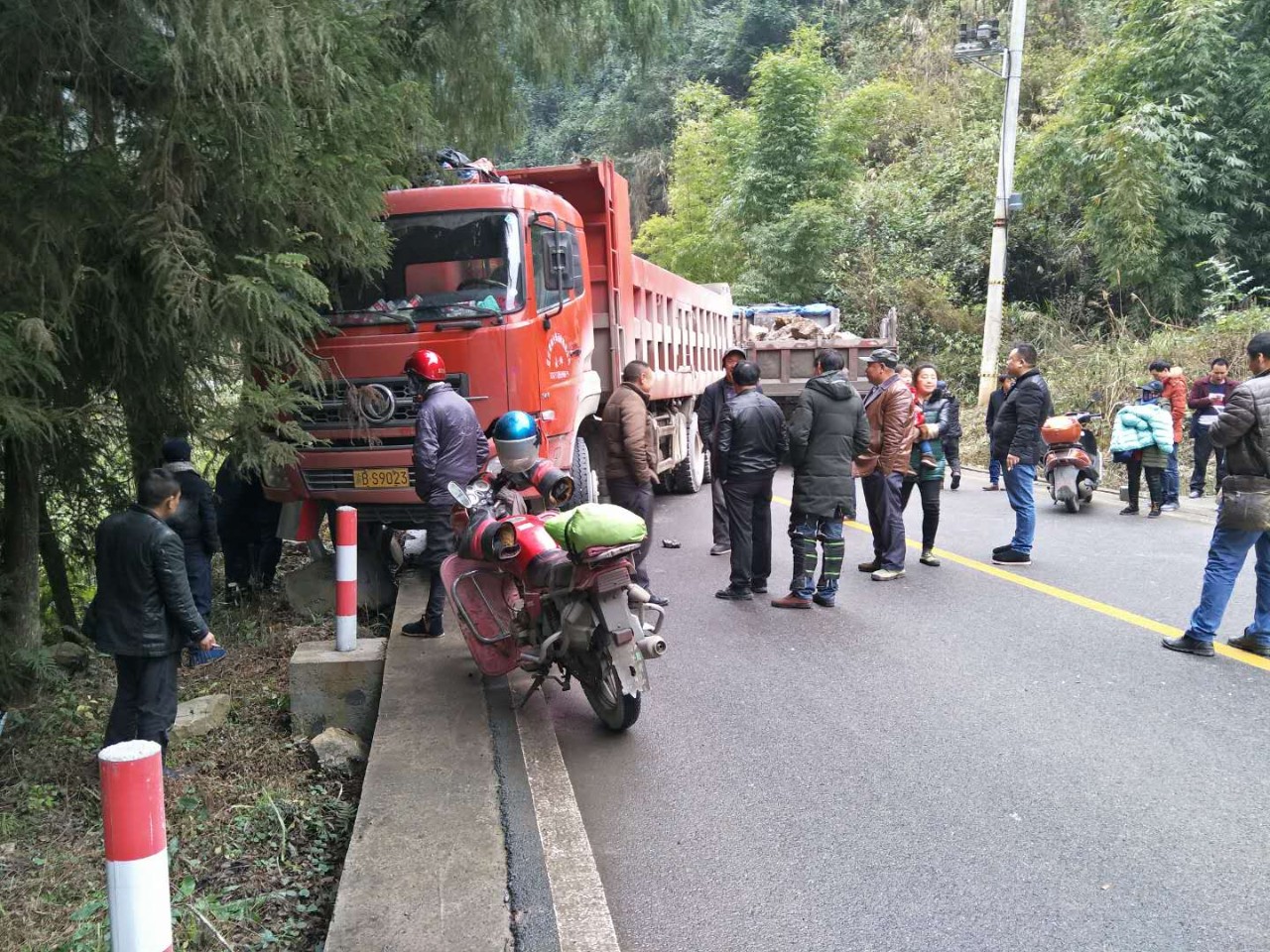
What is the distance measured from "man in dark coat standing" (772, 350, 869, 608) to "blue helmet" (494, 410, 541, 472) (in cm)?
271

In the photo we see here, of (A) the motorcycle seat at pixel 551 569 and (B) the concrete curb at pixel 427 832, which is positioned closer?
(B) the concrete curb at pixel 427 832

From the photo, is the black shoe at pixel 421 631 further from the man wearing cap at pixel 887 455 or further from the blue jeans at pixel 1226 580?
the blue jeans at pixel 1226 580

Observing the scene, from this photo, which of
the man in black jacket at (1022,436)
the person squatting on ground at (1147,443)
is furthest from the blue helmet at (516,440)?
the person squatting on ground at (1147,443)

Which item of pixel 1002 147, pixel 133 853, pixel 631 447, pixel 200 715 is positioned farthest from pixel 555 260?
pixel 1002 147

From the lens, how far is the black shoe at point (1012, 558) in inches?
339

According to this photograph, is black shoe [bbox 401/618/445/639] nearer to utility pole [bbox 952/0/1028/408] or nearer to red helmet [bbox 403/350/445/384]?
red helmet [bbox 403/350/445/384]

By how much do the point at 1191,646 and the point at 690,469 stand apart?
320 inches

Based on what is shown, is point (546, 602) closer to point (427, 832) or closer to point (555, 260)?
point (427, 832)

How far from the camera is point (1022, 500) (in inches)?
335

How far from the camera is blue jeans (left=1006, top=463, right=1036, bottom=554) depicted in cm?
841

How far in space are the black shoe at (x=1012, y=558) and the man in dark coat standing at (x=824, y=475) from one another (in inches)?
82.9

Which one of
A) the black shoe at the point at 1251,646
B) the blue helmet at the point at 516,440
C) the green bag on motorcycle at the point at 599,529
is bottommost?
the black shoe at the point at 1251,646

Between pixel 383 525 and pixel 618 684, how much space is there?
381cm

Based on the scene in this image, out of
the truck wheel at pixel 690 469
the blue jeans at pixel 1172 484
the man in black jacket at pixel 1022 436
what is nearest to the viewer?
the man in black jacket at pixel 1022 436
